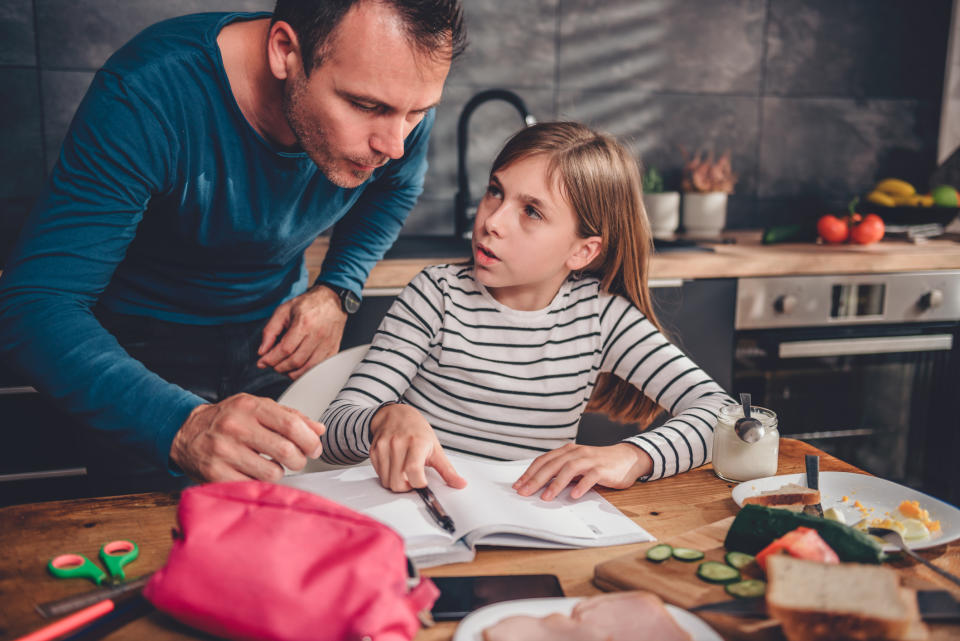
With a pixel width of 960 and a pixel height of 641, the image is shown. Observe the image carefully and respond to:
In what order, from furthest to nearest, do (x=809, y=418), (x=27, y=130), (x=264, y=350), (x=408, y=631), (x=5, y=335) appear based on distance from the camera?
(x=809, y=418) < (x=27, y=130) < (x=264, y=350) < (x=5, y=335) < (x=408, y=631)

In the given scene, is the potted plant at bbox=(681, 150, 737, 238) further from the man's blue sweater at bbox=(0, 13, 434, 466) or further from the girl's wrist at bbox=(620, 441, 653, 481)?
the girl's wrist at bbox=(620, 441, 653, 481)

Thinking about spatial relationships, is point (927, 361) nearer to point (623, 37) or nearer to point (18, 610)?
point (623, 37)

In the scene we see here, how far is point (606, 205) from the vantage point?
140 cm

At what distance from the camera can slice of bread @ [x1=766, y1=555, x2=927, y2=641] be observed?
0.58 metres

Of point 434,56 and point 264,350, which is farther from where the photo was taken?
point 264,350

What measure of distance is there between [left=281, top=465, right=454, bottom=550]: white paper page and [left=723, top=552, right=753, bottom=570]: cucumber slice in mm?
266

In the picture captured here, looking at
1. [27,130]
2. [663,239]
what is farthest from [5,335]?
[663,239]

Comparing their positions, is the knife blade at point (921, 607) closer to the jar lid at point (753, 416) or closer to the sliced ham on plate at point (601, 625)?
the sliced ham on plate at point (601, 625)

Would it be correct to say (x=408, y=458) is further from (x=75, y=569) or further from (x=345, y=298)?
(x=345, y=298)

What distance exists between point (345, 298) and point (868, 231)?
1734mm

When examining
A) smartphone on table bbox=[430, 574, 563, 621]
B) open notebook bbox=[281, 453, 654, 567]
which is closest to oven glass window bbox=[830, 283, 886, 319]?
open notebook bbox=[281, 453, 654, 567]

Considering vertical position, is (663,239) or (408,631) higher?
(663,239)

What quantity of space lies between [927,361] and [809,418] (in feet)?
1.36

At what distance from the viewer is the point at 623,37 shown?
8.84ft
